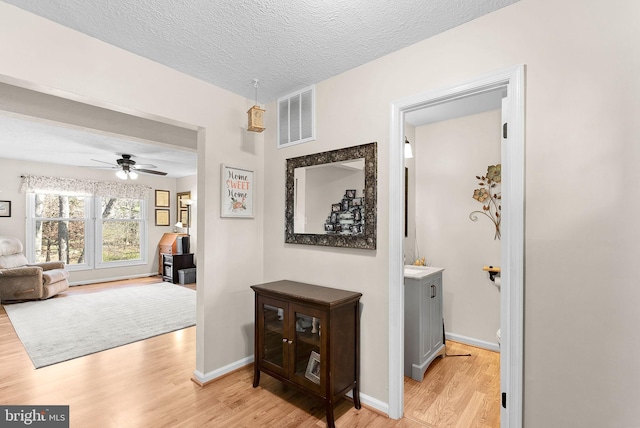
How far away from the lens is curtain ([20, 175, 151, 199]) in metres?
5.90

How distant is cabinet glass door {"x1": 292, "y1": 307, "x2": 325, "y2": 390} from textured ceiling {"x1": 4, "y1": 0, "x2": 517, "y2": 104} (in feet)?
6.03

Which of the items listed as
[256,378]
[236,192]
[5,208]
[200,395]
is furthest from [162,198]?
[256,378]

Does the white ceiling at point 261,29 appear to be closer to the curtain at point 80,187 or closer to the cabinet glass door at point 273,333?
the cabinet glass door at point 273,333

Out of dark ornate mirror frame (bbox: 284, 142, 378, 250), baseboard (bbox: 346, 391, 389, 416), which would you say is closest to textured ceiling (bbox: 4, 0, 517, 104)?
dark ornate mirror frame (bbox: 284, 142, 378, 250)

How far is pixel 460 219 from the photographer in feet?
11.0

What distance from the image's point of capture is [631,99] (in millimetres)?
1348

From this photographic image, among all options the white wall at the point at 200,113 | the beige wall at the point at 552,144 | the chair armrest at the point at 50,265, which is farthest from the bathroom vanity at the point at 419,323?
the chair armrest at the point at 50,265

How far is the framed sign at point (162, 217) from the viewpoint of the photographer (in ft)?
25.5

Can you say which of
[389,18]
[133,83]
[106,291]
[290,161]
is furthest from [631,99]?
[106,291]

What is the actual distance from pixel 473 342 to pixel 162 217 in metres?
7.53

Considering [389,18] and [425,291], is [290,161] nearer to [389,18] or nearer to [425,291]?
[389,18]

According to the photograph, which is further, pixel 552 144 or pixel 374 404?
pixel 374 404

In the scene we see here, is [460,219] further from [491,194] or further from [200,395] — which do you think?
[200,395]

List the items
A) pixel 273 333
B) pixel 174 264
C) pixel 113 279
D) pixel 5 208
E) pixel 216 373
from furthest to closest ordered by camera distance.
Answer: pixel 113 279 < pixel 174 264 < pixel 5 208 < pixel 216 373 < pixel 273 333
